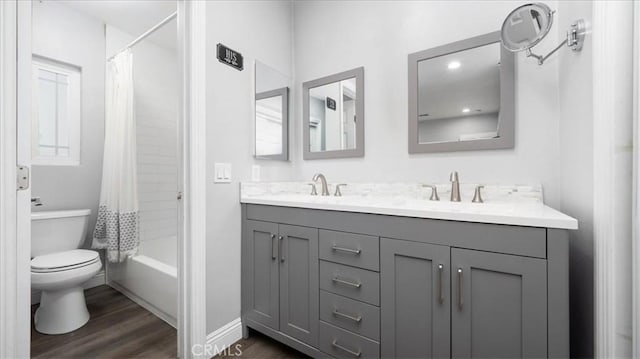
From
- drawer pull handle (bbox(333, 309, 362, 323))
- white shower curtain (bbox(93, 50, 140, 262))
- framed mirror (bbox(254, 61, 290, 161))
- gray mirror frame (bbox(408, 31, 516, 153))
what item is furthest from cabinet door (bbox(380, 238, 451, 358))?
white shower curtain (bbox(93, 50, 140, 262))

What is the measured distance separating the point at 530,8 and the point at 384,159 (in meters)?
1.00

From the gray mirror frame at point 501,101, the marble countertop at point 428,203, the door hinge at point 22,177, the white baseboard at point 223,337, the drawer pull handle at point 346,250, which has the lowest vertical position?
the white baseboard at point 223,337

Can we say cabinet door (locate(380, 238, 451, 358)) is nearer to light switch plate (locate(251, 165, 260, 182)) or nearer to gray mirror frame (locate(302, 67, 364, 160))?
gray mirror frame (locate(302, 67, 364, 160))

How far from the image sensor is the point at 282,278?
1474 mm

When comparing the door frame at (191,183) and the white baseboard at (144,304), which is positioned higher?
the door frame at (191,183)

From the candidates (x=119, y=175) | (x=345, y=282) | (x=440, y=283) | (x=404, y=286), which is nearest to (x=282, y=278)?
(x=345, y=282)

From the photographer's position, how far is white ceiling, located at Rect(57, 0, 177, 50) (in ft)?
7.16

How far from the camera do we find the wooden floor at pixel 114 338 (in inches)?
59.3

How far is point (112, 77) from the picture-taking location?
2.43 meters

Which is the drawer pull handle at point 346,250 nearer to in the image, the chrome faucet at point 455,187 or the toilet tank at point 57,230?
the chrome faucet at point 455,187

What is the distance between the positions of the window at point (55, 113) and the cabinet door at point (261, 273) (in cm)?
206

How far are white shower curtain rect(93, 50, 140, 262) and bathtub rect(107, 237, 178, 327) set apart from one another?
6.9 inches

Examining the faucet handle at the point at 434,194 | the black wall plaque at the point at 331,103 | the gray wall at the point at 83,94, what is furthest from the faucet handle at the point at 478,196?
the gray wall at the point at 83,94

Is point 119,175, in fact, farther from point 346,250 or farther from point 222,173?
point 346,250
